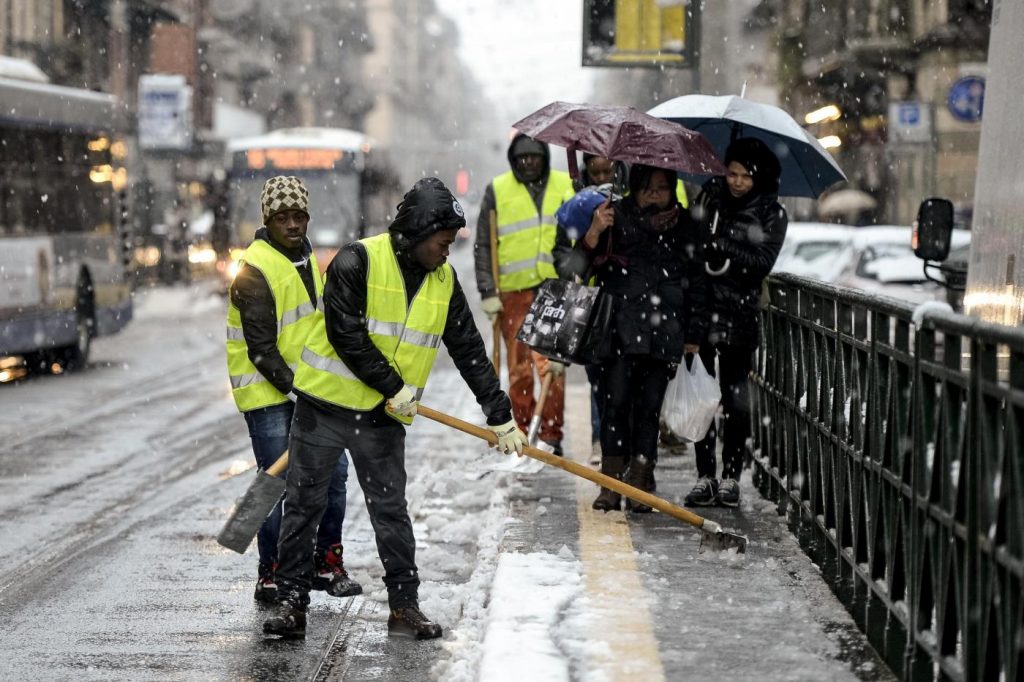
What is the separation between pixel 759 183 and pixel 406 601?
9.03ft

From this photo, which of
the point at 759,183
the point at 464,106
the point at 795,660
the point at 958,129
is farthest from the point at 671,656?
the point at 464,106

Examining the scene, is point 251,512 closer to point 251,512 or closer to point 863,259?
point 251,512

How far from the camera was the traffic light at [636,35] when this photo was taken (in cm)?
Result: 1439

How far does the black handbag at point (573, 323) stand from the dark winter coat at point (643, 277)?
0.06m

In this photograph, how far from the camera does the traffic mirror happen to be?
7.40 meters

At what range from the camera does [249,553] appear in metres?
7.94

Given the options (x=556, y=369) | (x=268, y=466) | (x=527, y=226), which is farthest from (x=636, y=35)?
(x=268, y=466)

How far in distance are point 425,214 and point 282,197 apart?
39.8 inches

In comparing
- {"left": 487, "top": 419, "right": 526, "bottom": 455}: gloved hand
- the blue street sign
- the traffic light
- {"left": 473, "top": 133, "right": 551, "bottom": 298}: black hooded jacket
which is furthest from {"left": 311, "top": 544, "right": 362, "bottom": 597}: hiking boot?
the blue street sign

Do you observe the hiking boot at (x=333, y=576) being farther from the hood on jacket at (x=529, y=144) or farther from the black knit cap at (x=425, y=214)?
the hood on jacket at (x=529, y=144)

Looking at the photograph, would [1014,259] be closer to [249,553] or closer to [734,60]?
[249,553]

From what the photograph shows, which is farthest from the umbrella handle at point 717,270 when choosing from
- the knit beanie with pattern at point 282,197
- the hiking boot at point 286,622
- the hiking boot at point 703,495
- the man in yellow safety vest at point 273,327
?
the hiking boot at point 286,622

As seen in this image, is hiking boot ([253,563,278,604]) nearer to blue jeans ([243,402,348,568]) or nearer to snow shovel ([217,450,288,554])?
blue jeans ([243,402,348,568])

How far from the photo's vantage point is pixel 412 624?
6219mm
